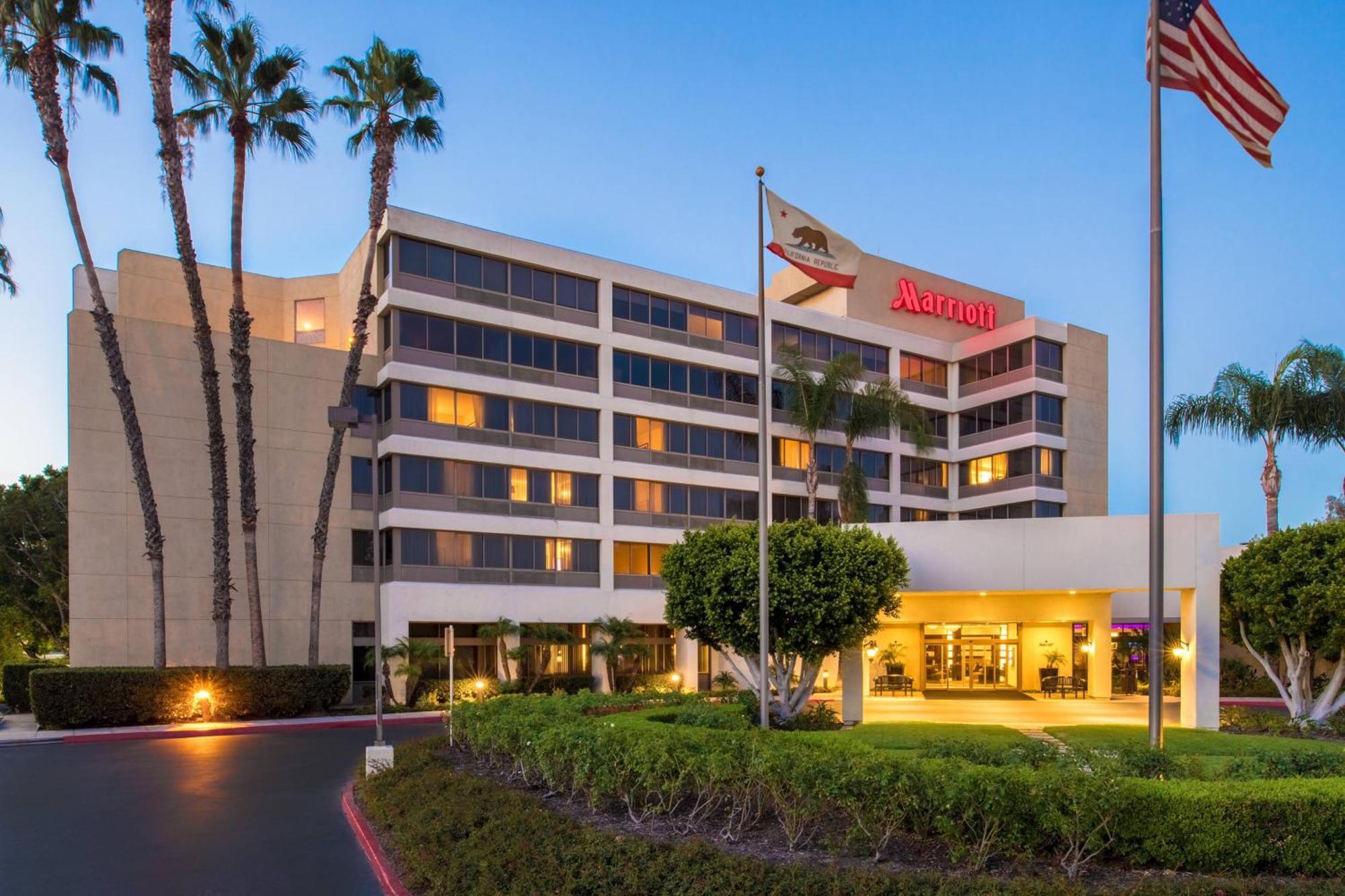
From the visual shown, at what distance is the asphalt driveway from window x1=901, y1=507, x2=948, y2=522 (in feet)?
106

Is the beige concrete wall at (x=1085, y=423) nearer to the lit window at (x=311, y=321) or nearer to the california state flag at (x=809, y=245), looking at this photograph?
the california state flag at (x=809, y=245)

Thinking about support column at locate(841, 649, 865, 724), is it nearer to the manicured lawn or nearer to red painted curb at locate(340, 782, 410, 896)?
the manicured lawn

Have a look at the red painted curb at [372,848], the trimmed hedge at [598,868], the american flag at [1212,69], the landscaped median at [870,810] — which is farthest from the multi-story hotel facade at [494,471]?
the trimmed hedge at [598,868]

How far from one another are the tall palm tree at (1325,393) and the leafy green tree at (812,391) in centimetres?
1669

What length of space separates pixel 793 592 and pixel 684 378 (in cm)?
2082

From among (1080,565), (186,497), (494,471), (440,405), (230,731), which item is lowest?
(230,731)

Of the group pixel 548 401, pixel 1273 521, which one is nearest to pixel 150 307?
pixel 548 401

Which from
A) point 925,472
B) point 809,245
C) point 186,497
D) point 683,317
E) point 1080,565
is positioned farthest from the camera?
point 925,472

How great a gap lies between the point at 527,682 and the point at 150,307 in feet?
67.8

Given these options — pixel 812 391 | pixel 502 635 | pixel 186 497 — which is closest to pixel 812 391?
pixel 812 391

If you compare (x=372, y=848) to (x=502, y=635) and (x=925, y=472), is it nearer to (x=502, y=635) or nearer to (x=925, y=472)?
(x=502, y=635)

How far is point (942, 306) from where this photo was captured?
171ft

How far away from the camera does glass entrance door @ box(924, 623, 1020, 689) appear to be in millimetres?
Result: 37812

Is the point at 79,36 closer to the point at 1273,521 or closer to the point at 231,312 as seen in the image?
the point at 231,312
